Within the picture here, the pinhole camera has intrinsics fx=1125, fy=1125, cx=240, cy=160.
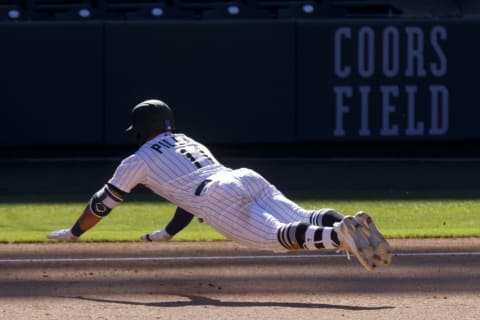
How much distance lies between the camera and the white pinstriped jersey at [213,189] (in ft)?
23.2

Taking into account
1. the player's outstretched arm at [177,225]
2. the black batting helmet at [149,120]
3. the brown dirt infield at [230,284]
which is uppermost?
the black batting helmet at [149,120]

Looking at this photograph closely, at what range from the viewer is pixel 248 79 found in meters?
17.2

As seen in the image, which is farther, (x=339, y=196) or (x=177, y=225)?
(x=339, y=196)

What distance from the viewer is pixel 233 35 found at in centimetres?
1714

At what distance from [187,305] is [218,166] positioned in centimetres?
99

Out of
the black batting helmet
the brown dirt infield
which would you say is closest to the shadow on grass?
the brown dirt infield

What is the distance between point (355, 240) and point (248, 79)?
10.9 metres

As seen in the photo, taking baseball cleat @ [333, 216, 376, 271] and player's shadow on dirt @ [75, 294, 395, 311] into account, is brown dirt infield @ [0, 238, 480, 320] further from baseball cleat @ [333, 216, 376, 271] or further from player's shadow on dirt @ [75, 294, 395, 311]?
baseball cleat @ [333, 216, 376, 271]

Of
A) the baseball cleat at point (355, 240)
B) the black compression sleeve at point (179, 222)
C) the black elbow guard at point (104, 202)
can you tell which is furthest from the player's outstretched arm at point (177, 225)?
the baseball cleat at point (355, 240)

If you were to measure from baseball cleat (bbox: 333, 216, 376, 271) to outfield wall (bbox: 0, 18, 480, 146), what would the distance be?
1063cm

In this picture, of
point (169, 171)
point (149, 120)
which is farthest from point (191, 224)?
point (169, 171)

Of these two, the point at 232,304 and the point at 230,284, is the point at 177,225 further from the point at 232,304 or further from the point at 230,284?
the point at 232,304

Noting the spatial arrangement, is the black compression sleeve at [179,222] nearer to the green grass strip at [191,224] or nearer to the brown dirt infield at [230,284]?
the brown dirt infield at [230,284]

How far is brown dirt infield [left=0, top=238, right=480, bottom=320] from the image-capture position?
22.2 ft
